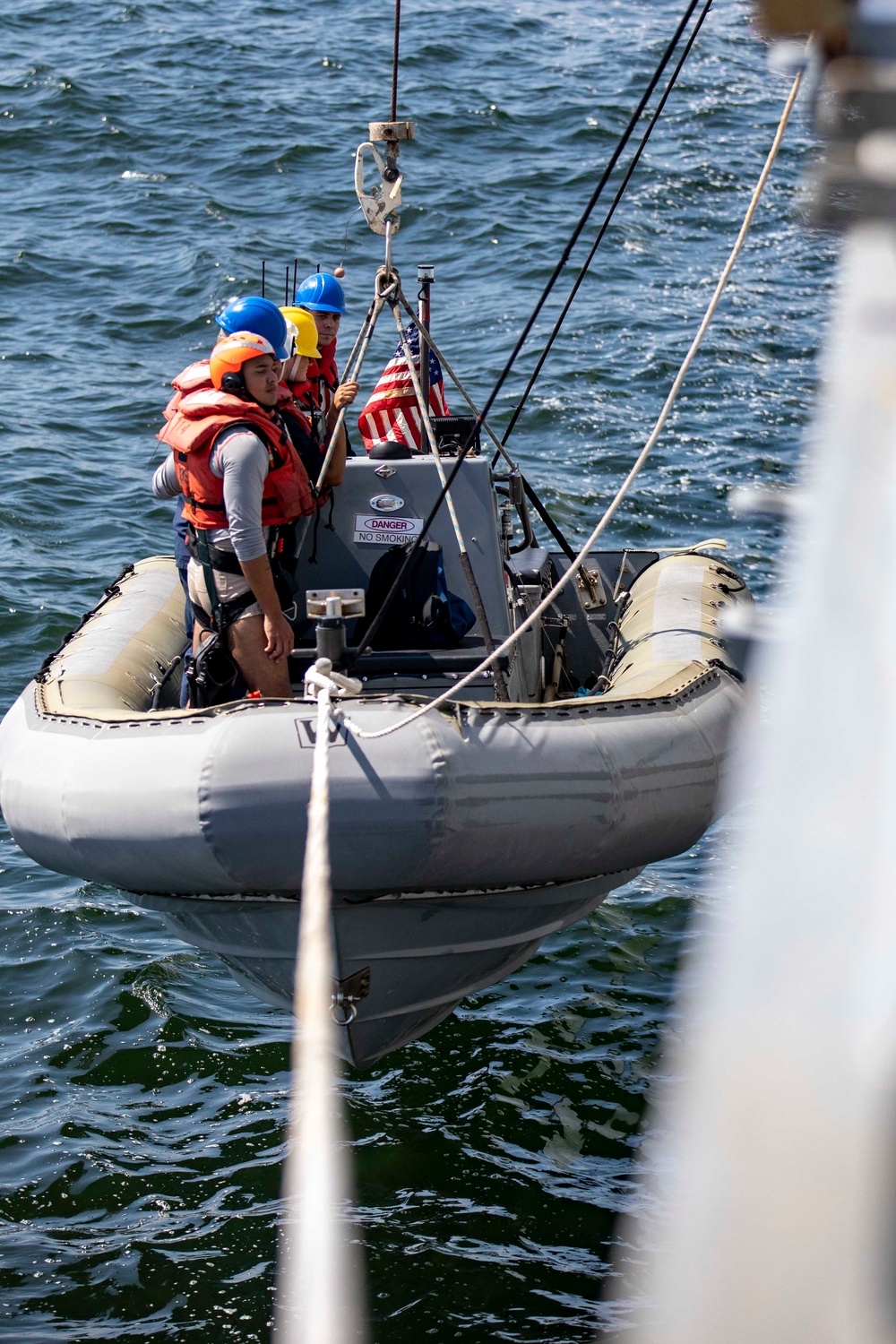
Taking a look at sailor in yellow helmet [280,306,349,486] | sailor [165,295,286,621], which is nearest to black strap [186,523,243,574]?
sailor [165,295,286,621]

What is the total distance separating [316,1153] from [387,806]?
1.97 metres

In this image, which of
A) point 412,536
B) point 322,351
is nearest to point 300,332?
point 322,351

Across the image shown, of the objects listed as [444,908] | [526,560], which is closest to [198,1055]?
[444,908]

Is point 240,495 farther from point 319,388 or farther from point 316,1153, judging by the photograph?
point 316,1153

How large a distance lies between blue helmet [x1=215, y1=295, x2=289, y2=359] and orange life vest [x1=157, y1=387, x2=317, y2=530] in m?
0.21

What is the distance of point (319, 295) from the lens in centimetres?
527

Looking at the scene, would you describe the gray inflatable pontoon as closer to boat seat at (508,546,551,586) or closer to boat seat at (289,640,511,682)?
boat seat at (289,640,511,682)

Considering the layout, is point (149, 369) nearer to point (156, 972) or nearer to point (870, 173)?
point (156, 972)

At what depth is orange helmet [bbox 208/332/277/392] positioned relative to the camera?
406 centimetres

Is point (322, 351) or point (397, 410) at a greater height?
point (322, 351)

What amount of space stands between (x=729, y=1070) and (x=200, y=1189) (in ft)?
11.8

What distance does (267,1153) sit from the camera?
414 cm

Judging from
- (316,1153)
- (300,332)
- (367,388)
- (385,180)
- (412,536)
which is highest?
(367,388)

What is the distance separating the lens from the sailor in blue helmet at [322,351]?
5246mm
